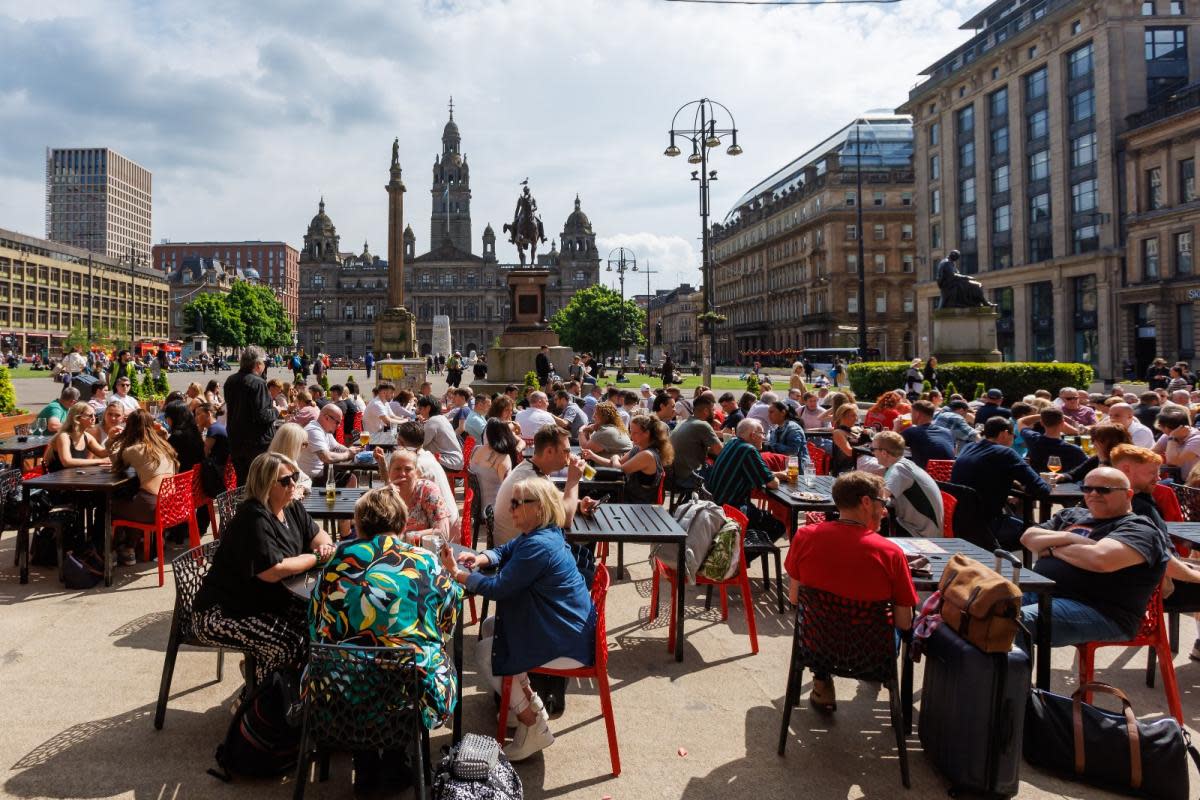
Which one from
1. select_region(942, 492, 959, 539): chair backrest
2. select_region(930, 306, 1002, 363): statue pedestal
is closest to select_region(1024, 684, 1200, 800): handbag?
select_region(942, 492, 959, 539): chair backrest

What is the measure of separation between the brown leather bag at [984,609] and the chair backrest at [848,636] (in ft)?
1.12

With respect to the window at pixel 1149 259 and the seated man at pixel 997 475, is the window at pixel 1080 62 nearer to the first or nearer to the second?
the window at pixel 1149 259

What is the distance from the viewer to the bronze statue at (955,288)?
24.7 meters

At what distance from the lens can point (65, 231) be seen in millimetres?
162000

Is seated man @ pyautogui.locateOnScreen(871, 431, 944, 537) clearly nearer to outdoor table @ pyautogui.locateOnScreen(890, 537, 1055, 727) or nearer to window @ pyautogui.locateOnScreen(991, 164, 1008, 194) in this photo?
outdoor table @ pyautogui.locateOnScreen(890, 537, 1055, 727)

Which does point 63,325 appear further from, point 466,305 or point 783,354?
point 783,354

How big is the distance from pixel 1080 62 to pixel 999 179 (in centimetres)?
802

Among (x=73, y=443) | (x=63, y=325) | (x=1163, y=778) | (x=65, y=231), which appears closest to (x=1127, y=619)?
(x=1163, y=778)

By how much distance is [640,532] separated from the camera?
523 cm

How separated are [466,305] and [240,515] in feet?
434

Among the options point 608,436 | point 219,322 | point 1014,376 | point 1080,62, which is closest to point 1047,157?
point 1080,62

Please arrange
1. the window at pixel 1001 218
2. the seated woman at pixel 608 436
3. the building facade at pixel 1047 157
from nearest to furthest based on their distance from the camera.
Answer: the seated woman at pixel 608 436, the building facade at pixel 1047 157, the window at pixel 1001 218

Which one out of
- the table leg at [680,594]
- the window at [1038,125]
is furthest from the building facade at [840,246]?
the table leg at [680,594]

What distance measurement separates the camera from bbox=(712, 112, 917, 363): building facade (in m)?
71.9
